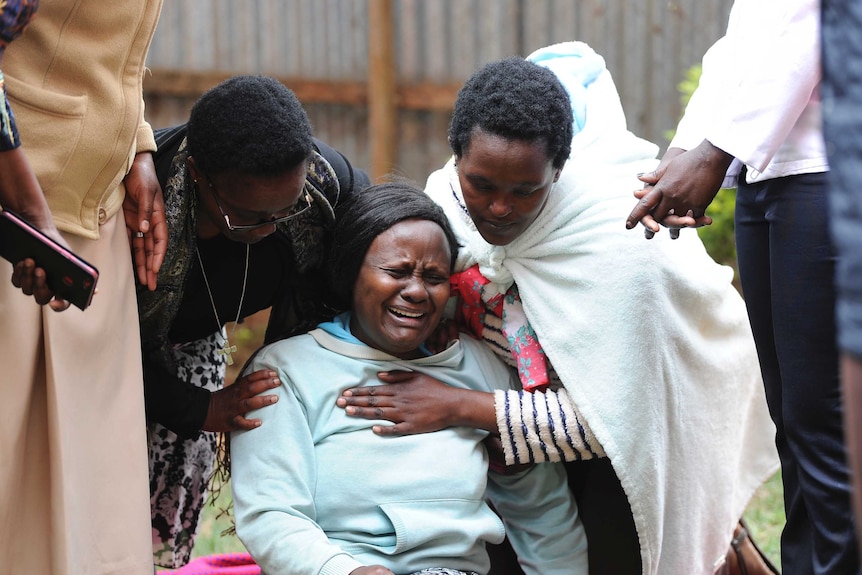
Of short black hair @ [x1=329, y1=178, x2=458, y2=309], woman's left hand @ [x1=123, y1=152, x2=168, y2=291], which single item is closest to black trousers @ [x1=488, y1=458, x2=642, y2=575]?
short black hair @ [x1=329, y1=178, x2=458, y2=309]

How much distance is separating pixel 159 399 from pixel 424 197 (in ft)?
2.96

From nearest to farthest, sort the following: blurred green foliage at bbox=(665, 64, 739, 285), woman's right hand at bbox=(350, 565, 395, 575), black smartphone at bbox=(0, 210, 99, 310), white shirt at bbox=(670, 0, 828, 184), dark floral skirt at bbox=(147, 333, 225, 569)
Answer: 1. black smartphone at bbox=(0, 210, 99, 310)
2. white shirt at bbox=(670, 0, 828, 184)
3. woman's right hand at bbox=(350, 565, 395, 575)
4. dark floral skirt at bbox=(147, 333, 225, 569)
5. blurred green foliage at bbox=(665, 64, 739, 285)

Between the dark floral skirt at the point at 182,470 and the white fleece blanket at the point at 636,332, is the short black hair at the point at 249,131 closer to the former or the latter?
the white fleece blanket at the point at 636,332

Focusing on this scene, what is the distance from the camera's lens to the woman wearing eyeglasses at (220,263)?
2.62m

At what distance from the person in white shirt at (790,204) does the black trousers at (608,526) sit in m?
0.66

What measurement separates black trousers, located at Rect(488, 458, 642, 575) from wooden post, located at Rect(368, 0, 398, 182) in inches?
143

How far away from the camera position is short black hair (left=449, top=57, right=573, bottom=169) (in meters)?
2.66

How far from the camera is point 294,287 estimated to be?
313cm

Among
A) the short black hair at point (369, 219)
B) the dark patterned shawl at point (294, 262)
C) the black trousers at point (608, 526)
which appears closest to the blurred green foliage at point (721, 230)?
the black trousers at point (608, 526)

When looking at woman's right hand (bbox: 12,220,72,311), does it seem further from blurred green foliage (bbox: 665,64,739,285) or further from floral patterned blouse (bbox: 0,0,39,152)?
blurred green foliage (bbox: 665,64,739,285)

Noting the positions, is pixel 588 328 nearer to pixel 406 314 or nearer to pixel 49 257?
pixel 406 314

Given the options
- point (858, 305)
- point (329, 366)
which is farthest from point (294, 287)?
point (858, 305)

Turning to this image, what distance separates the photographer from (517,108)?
2.66m

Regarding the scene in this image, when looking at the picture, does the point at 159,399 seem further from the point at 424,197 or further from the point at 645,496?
the point at 645,496
